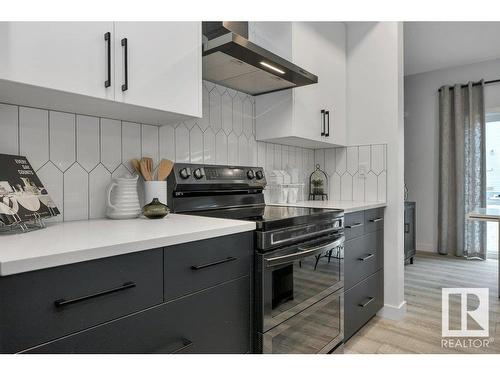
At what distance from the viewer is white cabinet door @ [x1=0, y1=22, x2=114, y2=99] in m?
0.97

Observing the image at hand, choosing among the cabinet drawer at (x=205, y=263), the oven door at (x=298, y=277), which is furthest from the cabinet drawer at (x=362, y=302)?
the cabinet drawer at (x=205, y=263)

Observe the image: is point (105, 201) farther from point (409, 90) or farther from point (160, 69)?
point (409, 90)

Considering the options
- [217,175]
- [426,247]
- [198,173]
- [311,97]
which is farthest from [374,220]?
[426,247]

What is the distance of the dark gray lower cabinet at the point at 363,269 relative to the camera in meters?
2.04

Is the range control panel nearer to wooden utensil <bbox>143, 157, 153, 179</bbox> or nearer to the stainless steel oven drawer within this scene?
wooden utensil <bbox>143, 157, 153, 179</bbox>

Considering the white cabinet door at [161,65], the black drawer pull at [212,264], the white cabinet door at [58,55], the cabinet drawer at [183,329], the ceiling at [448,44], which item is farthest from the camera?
the ceiling at [448,44]

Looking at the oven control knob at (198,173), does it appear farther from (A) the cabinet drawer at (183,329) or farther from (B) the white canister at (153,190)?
(A) the cabinet drawer at (183,329)

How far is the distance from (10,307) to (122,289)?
0.25m

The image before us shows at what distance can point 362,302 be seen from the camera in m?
2.20

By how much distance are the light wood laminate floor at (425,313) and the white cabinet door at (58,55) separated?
1967mm

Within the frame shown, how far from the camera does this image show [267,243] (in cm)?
134

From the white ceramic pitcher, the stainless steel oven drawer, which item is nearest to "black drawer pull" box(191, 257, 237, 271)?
the stainless steel oven drawer

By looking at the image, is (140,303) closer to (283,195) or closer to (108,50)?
(108,50)

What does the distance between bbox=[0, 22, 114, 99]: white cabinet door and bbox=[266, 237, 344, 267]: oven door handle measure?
2.98ft
